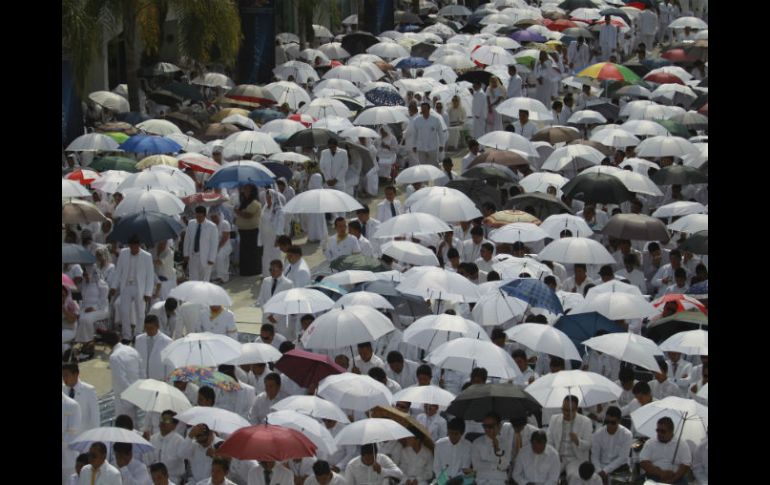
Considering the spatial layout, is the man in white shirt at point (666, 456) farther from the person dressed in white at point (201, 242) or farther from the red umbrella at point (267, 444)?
the person dressed in white at point (201, 242)

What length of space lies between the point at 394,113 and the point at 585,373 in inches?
466

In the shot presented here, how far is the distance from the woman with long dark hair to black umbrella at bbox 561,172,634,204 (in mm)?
3953

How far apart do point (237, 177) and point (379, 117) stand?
16.6ft

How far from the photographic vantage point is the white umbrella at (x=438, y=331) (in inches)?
533

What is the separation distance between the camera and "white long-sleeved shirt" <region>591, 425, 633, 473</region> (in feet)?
41.0

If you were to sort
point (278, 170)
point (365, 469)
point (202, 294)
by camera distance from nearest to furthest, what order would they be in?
point (365, 469) < point (202, 294) < point (278, 170)

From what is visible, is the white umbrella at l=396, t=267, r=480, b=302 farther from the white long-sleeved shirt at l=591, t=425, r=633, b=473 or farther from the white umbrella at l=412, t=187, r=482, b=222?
the white umbrella at l=412, t=187, r=482, b=222

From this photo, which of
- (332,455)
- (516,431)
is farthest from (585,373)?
(332,455)

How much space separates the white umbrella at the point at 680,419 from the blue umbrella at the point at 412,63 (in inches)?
760

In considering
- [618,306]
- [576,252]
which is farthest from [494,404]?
[576,252]

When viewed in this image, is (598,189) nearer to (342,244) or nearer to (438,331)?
(342,244)

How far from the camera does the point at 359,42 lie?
1383 inches

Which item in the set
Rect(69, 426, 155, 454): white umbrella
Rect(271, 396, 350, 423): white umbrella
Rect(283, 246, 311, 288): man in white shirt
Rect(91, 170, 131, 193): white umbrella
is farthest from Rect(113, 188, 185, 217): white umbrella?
Rect(69, 426, 155, 454): white umbrella

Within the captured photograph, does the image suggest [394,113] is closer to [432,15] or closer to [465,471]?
[465,471]
